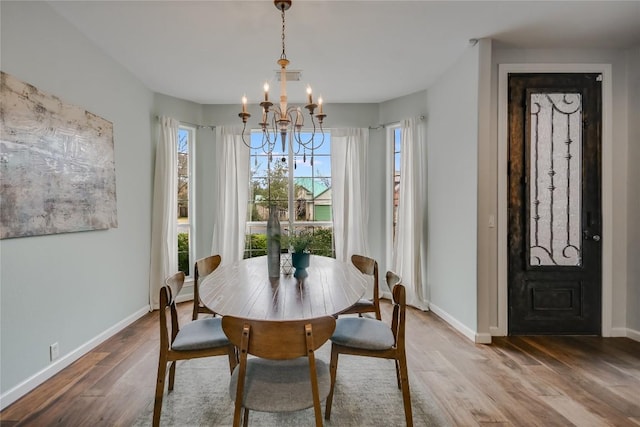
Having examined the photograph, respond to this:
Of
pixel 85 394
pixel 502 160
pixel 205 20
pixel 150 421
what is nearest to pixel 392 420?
pixel 150 421

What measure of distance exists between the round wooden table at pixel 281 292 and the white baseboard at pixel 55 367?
53.7 inches

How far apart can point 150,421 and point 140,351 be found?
1.08 metres

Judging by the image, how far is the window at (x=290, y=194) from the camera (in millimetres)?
4457

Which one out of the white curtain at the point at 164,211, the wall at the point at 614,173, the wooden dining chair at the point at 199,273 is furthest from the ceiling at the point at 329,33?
the wooden dining chair at the point at 199,273

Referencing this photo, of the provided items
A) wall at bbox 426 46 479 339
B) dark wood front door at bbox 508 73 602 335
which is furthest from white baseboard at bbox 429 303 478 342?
dark wood front door at bbox 508 73 602 335

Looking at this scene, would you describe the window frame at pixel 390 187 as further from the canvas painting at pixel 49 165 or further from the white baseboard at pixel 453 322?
the canvas painting at pixel 49 165

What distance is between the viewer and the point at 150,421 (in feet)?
5.97

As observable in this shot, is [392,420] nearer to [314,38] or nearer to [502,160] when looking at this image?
[502,160]

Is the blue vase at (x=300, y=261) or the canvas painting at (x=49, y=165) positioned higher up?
the canvas painting at (x=49, y=165)

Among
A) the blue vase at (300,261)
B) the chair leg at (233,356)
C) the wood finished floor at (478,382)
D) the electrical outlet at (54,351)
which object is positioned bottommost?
the wood finished floor at (478,382)

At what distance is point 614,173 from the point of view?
3008mm

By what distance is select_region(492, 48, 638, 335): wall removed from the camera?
299cm

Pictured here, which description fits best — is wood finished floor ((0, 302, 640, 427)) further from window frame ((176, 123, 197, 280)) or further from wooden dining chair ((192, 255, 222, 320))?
window frame ((176, 123, 197, 280))

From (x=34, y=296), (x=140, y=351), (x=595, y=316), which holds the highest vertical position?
(x=34, y=296)
